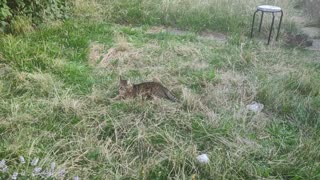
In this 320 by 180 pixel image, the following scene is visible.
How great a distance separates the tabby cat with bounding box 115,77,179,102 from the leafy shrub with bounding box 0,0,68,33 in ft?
5.75

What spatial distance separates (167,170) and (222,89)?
1.20m

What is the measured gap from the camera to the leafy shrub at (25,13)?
144 inches

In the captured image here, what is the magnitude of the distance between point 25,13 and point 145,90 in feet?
7.07

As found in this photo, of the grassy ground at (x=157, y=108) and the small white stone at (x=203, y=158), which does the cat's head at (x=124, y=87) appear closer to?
the grassy ground at (x=157, y=108)

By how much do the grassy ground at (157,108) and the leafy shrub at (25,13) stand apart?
175 mm

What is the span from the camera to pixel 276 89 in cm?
292

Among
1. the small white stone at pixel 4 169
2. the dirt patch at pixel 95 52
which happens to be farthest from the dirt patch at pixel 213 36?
the small white stone at pixel 4 169

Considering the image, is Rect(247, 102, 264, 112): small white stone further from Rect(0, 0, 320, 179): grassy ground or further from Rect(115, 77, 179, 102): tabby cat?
Rect(115, 77, 179, 102): tabby cat

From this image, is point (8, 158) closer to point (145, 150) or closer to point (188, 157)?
point (145, 150)

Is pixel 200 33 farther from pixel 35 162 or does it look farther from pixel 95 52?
pixel 35 162

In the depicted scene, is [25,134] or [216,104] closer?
[25,134]

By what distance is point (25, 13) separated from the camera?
398 centimetres

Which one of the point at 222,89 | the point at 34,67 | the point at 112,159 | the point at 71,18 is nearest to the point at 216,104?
the point at 222,89

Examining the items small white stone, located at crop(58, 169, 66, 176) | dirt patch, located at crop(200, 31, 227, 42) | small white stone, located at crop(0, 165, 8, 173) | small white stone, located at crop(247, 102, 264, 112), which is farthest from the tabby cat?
dirt patch, located at crop(200, 31, 227, 42)
